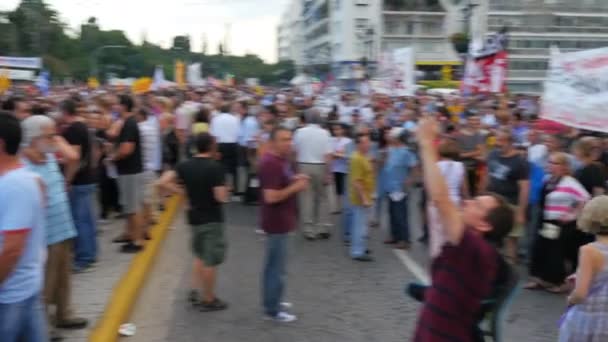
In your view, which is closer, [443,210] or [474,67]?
[443,210]

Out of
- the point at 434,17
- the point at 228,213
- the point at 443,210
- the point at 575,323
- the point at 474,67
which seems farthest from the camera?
the point at 434,17

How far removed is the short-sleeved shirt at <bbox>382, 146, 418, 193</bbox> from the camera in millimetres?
8742

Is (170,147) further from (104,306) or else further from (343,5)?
(343,5)

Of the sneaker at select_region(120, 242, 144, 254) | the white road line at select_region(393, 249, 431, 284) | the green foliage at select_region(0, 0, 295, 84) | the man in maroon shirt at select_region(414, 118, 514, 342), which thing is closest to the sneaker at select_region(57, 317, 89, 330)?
the sneaker at select_region(120, 242, 144, 254)

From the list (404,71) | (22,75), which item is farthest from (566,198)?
(22,75)

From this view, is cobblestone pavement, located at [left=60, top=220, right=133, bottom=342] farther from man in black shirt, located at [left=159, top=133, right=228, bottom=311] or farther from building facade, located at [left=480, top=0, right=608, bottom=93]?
building facade, located at [left=480, top=0, right=608, bottom=93]

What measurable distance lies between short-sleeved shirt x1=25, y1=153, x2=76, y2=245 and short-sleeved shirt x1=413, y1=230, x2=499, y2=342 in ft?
9.99

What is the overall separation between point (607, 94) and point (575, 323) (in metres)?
5.54

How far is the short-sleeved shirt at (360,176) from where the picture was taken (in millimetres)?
8148

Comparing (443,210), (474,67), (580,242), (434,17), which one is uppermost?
(434,17)

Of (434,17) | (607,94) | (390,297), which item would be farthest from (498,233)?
(434,17)

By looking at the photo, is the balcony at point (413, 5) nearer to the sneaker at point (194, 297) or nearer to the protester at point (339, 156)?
the protester at point (339, 156)

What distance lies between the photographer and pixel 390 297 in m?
6.70

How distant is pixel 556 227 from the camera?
22.7ft
